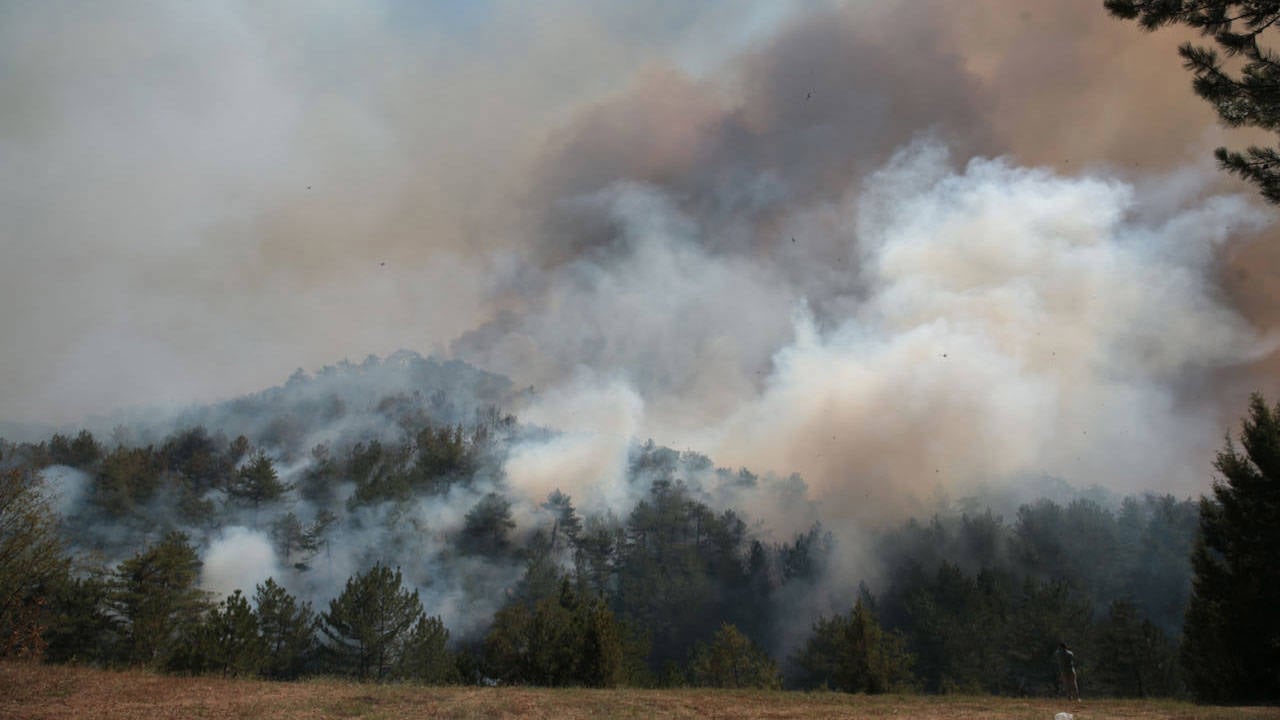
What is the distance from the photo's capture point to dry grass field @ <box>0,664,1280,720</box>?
654 inches

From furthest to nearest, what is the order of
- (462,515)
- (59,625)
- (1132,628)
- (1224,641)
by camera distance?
(462,515), (1132,628), (59,625), (1224,641)

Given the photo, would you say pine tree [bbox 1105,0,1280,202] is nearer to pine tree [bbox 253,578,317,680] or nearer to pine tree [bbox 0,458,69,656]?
pine tree [bbox 0,458,69,656]

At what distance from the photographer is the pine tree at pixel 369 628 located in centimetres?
4375

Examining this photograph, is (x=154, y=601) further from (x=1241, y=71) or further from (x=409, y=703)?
(x=1241, y=71)

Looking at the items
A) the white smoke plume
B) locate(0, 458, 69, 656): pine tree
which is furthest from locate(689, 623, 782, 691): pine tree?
the white smoke plume

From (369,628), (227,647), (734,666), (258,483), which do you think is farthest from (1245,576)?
(258,483)

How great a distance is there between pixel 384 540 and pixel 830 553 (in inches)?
2983

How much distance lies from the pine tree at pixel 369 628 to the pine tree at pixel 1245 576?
137ft

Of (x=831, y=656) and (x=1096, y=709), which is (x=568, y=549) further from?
(x=1096, y=709)

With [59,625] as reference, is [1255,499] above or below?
above

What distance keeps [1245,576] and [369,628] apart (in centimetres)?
4439

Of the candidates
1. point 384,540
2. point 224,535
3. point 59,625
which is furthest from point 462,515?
point 59,625

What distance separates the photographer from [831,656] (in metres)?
60.2

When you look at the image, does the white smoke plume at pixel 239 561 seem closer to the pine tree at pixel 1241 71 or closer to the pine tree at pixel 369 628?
the pine tree at pixel 369 628
